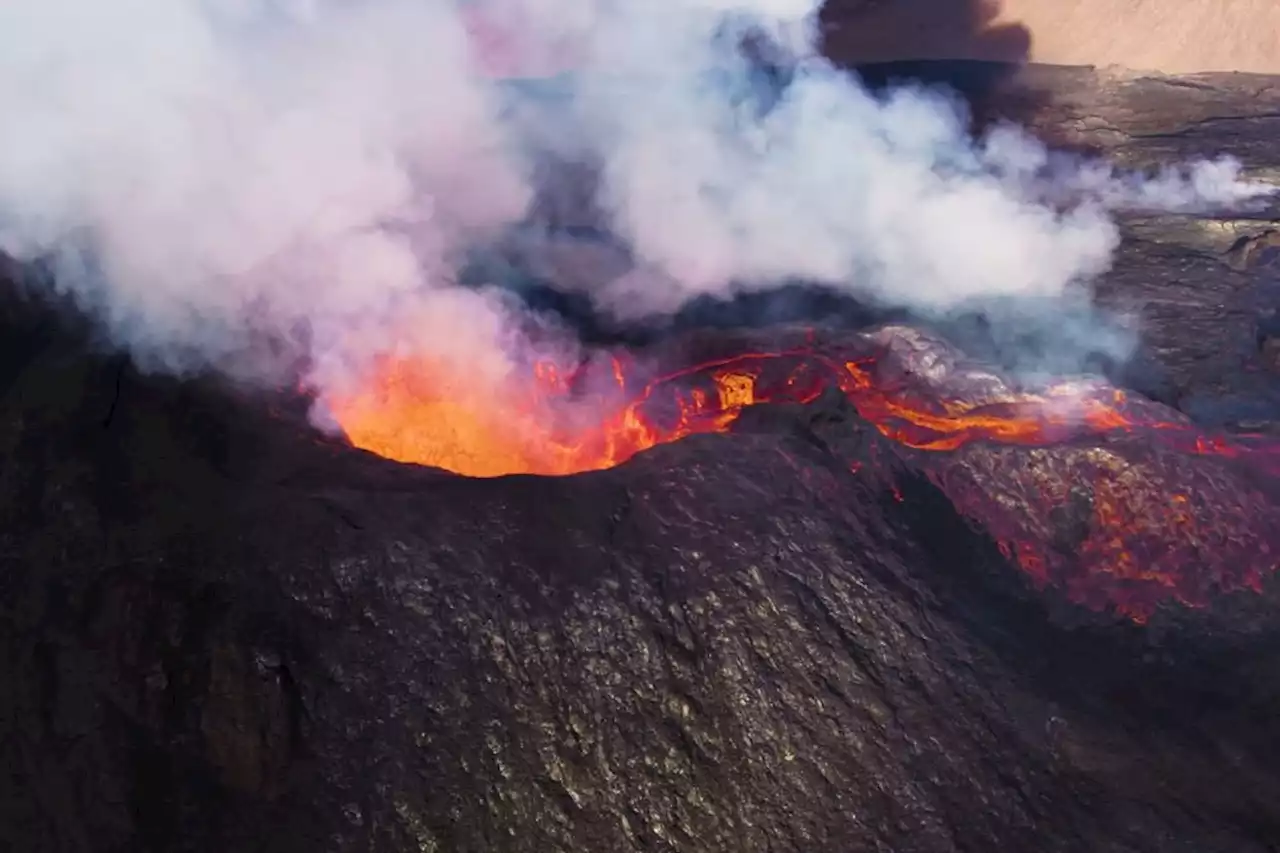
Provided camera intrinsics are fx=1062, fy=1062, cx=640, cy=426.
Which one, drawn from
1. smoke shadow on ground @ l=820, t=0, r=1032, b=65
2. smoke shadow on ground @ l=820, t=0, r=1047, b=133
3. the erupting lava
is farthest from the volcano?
smoke shadow on ground @ l=820, t=0, r=1032, b=65

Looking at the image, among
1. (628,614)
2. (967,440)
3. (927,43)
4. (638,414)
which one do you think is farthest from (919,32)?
(628,614)

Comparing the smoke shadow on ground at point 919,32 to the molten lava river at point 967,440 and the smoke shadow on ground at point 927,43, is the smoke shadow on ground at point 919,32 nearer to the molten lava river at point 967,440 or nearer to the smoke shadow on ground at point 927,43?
the smoke shadow on ground at point 927,43

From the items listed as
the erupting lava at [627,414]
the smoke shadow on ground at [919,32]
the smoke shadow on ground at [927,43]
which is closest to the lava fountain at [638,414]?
the erupting lava at [627,414]

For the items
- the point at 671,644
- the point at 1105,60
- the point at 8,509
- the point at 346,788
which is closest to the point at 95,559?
the point at 8,509

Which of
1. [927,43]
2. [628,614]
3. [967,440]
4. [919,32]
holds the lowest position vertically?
[628,614]

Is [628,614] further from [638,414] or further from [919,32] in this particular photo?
[919,32]
